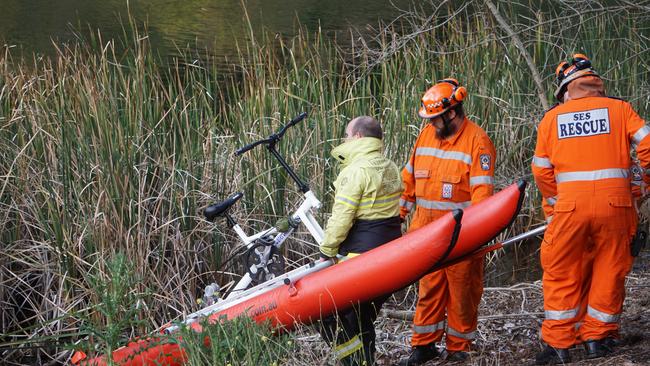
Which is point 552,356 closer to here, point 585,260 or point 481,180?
point 585,260

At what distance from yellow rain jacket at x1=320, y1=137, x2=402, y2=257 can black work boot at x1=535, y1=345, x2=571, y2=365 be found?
101 cm

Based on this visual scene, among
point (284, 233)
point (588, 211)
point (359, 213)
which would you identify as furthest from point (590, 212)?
point (284, 233)

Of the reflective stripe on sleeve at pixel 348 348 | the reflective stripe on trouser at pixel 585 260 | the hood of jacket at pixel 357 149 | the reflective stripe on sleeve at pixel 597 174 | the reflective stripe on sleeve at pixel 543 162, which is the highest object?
the hood of jacket at pixel 357 149

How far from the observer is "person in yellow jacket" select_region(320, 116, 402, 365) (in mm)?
4867

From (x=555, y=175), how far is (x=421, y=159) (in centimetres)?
76

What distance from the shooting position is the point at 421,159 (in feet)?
18.0

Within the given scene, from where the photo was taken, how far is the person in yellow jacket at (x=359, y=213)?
4.87m

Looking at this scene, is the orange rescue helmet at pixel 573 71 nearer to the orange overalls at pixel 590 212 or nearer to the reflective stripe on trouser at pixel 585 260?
the orange overalls at pixel 590 212

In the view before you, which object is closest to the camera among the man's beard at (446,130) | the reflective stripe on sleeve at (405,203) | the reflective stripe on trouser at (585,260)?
the reflective stripe on trouser at (585,260)

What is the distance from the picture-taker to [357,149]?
16.2 ft

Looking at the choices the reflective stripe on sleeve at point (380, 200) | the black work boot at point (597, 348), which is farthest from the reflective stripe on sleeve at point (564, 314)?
the reflective stripe on sleeve at point (380, 200)

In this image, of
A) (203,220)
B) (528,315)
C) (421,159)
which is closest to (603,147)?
(421,159)

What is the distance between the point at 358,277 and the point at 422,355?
99 centimetres

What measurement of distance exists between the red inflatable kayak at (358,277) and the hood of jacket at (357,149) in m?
0.47
